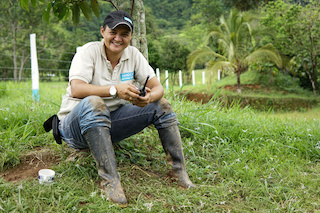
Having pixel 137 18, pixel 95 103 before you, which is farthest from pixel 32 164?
pixel 137 18

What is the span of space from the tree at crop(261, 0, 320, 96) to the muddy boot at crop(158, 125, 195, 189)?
13909 millimetres

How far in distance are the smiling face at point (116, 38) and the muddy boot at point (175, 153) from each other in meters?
0.71

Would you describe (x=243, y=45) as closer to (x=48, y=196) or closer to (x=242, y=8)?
(x=242, y=8)

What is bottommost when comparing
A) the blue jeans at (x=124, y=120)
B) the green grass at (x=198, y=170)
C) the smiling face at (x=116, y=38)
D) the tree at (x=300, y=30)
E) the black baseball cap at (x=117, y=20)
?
the green grass at (x=198, y=170)

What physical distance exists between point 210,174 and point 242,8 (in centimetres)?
2579

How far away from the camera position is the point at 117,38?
90.0 inches

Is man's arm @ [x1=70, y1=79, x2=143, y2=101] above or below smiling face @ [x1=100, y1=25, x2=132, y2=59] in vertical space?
below

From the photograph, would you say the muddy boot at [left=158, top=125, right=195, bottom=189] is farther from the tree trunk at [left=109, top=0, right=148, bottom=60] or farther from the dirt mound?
the tree trunk at [left=109, top=0, right=148, bottom=60]

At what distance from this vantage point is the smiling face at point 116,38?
2281 mm

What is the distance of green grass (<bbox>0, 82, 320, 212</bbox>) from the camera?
6.47 ft

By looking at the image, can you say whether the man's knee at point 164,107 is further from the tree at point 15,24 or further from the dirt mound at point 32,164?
the tree at point 15,24

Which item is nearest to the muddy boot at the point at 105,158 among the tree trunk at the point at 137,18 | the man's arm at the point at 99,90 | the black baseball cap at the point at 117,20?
the man's arm at the point at 99,90

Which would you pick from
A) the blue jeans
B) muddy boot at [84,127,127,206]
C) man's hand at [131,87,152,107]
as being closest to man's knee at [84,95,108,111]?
the blue jeans

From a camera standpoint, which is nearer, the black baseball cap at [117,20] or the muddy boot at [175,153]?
the black baseball cap at [117,20]
